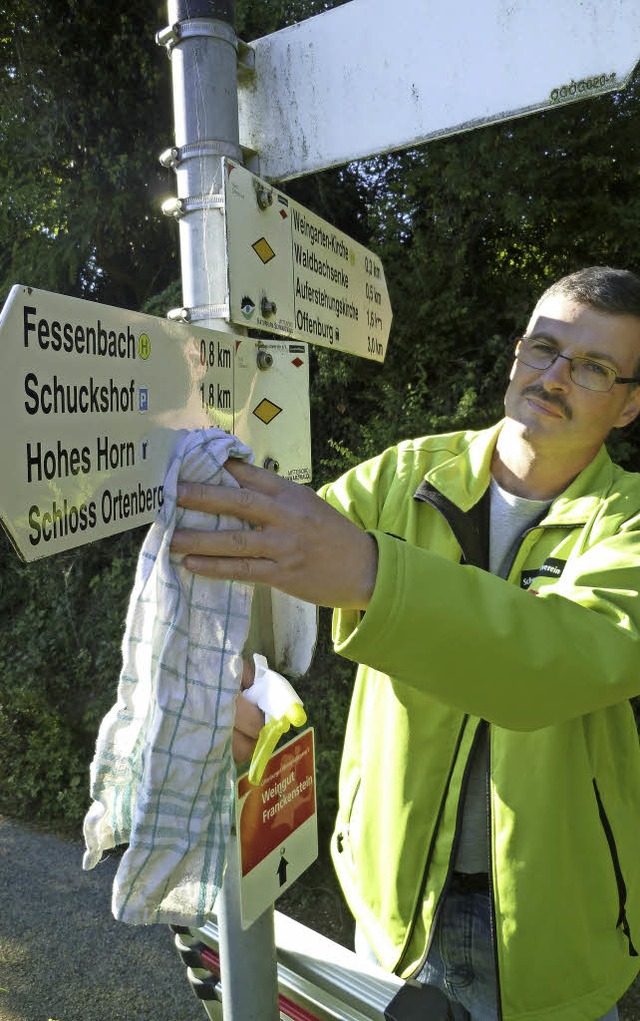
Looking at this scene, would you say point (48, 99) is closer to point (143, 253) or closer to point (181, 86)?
point (143, 253)

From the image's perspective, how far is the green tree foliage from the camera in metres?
4.02

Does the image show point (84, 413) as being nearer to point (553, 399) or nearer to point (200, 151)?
point (200, 151)

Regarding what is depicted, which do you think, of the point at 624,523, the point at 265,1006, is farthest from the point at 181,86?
the point at 265,1006

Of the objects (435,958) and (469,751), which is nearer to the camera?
(469,751)

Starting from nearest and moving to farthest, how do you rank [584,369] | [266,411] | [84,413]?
1. [84,413]
2. [266,411]
3. [584,369]

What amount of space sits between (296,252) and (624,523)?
34.8 inches

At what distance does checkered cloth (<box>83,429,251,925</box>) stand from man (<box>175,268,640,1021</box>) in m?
0.06

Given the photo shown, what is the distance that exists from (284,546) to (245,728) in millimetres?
524

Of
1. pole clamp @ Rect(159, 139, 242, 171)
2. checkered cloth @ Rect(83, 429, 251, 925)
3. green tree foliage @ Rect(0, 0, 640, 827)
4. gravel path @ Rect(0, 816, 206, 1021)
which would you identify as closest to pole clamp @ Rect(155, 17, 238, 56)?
pole clamp @ Rect(159, 139, 242, 171)

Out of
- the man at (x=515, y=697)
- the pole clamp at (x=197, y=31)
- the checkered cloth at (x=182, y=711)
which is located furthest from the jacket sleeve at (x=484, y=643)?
the pole clamp at (x=197, y=31)

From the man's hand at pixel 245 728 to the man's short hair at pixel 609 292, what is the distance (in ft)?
4.02

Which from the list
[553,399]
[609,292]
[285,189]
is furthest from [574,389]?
[285,189]

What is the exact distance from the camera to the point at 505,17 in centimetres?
142

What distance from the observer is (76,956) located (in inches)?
132
